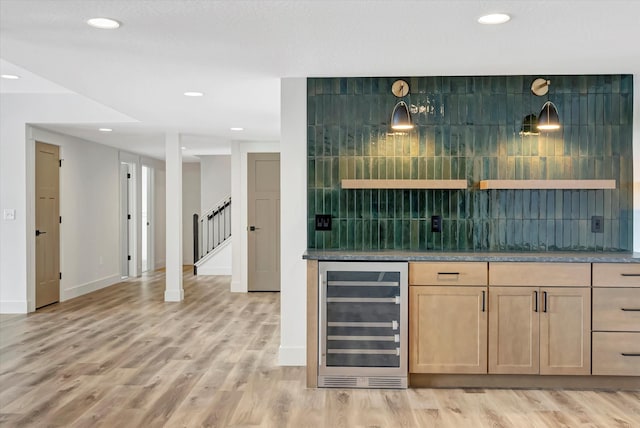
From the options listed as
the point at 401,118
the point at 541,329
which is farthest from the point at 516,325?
A: the point at 401,118

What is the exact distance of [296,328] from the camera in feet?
14.4

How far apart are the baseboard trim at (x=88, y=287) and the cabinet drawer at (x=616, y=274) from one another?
21.2 ft

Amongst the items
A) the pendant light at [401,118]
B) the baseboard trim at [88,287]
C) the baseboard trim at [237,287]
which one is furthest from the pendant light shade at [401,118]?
the baseboard trim at [88,287]

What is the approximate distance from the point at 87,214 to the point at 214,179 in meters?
3.47

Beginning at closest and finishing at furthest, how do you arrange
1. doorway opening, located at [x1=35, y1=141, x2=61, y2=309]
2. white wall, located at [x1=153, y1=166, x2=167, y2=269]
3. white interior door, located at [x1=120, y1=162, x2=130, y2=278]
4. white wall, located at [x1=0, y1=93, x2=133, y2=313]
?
white wall, located at [x1=0, y1=93, x2=133, y2=313], doorway opening, located at [x1=35, y1=141, x2=61, y2=309], white interior door, located at [x1=120, y1=162, x2=130, y2=278], white wall, located at [x1=153, y1=166, x2=167, y2=269]

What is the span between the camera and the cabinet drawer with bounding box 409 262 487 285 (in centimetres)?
373

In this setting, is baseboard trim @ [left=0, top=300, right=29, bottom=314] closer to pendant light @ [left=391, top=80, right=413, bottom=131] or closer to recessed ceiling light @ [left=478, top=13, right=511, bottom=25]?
pendant light @ [left=391, top=80, right=413, bottom=131]

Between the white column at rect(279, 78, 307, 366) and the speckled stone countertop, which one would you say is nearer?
the speckled stone countertop

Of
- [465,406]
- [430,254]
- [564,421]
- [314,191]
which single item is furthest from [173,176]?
[564,421]

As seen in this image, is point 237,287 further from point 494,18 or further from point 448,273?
point 494,18

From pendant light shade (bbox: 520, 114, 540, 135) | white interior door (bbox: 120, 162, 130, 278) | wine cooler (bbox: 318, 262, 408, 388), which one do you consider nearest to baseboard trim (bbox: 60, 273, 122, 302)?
white interior door (bbox: 120, 162, 130, 278)

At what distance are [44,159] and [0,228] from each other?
98 centimetres

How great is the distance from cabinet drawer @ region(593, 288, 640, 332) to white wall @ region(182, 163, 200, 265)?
9.40 metres

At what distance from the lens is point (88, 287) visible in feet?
27.0
